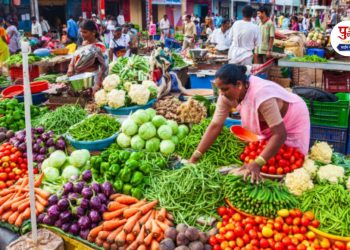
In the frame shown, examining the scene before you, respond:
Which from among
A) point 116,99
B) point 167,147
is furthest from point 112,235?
point 116,99

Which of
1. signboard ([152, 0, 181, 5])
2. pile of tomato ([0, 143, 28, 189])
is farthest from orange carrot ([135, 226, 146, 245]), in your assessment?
signboard ([152, 0, 181, 5])

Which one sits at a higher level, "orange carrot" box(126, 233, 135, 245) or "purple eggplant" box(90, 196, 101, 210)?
"purple eggplant" box(90, 196, 101, 210)

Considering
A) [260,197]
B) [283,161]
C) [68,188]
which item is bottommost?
[68,188]

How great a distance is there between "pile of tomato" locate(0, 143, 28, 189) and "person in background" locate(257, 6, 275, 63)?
6.99 metres

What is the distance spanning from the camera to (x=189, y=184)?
10.7 ft

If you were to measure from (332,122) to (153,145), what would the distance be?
8.77ft

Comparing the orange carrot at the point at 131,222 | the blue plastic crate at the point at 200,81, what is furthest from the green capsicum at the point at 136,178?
the blue plastic crate at the point at 200,81

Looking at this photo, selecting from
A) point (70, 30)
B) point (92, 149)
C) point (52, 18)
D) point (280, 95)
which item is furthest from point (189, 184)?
point (52, 18)

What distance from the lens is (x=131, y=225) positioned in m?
3.03

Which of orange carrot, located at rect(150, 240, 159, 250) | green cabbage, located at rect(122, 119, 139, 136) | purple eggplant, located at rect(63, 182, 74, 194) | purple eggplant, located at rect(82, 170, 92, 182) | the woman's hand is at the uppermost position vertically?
green cabbage, located at rect(122, 119, 139, 136)

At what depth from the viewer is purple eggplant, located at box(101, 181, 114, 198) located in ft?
11.1

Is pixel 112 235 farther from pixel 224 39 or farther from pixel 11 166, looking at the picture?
pixel 224 39

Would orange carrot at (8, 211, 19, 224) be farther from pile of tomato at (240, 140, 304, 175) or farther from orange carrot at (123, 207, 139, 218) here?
pile of tomato at (240, 140, 304, 175)

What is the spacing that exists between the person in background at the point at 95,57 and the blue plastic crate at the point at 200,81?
3149 mm
